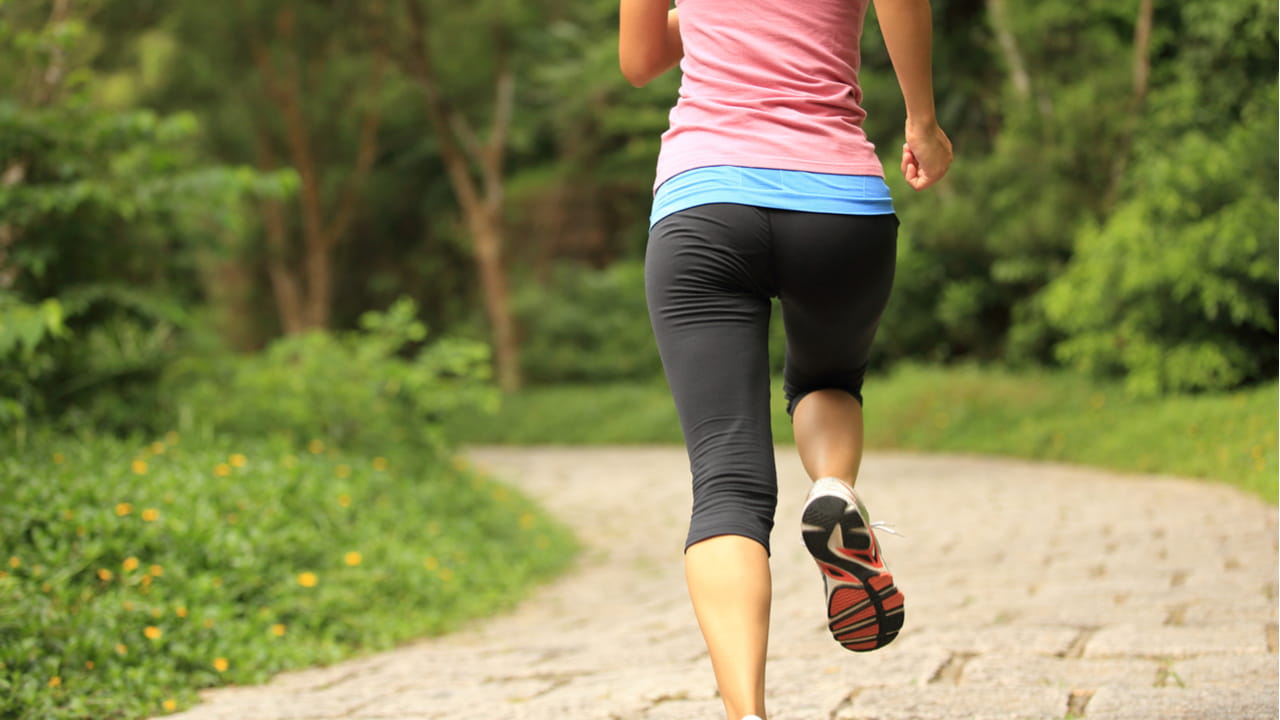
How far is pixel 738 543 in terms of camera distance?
6.12ft

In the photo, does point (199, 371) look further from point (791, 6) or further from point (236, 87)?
point (236, 87)

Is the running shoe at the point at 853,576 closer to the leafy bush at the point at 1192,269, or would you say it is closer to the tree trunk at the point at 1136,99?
the leafy bush at the point at 1192,269

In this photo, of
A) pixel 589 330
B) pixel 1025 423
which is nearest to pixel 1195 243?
pixel 1025 423

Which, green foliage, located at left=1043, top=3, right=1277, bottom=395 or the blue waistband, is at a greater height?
the blue waistband

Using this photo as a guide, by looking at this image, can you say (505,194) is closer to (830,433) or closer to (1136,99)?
(1136,99)

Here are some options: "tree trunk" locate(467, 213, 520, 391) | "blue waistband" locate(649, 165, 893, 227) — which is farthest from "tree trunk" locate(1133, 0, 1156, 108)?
"blue waistband" locate(649, 165, 893, 227)

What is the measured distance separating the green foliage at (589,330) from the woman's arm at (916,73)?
59.3 ft

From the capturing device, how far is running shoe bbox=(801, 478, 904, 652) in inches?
79.4

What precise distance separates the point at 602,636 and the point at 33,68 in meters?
5.70

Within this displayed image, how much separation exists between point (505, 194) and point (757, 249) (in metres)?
22.5

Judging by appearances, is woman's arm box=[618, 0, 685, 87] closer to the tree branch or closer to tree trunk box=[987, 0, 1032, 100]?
tree trunk box=[987, 0, 1032, 100]

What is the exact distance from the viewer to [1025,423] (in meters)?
12.0

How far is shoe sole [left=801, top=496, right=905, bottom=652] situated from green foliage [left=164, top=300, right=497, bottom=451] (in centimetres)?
532

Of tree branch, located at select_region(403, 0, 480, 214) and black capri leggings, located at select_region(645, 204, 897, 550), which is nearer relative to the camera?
black capri leggings, located at select_region(645, 204, 897, 550)
